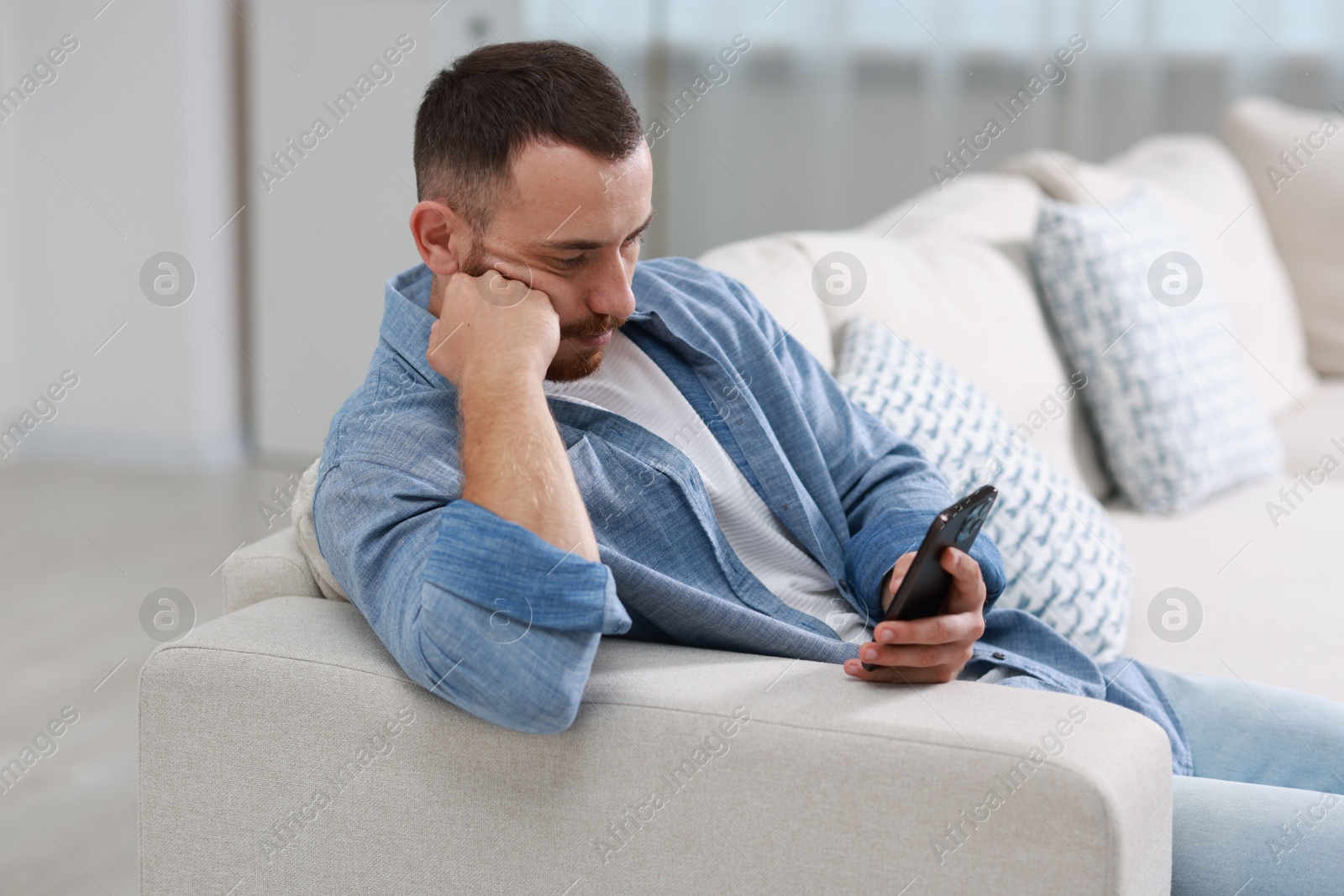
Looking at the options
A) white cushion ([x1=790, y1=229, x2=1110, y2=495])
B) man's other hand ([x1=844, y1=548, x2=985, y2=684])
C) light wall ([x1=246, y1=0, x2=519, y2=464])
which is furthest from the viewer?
light wall ([x1=246, y1=0, x2=519, y2=464])

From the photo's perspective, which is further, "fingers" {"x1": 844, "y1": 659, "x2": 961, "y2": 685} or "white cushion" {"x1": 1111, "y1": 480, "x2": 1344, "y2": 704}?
"white cushion" {"x1": 1111, "y1": 480, "x2": 1344, "y2": 704}

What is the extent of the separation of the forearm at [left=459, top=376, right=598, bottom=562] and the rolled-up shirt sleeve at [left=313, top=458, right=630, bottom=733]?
0.02 meters

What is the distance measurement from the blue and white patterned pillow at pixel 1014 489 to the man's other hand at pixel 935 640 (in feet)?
1.54

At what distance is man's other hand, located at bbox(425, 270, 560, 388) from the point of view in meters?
0.97

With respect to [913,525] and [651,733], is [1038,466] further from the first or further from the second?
[651,733]

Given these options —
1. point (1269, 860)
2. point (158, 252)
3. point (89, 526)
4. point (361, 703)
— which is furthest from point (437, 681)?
point (158, 252)

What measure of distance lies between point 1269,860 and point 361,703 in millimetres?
669

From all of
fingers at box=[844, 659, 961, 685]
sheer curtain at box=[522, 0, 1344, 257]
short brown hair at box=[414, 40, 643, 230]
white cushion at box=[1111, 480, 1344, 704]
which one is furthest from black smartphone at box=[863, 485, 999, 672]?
sheer curtain at box=[522, 0, 1344, 257]

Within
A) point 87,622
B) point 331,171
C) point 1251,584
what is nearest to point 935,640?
point 1251,584

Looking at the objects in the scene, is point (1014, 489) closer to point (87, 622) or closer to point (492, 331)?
point (492, 331)

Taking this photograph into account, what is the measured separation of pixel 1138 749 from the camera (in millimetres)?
808

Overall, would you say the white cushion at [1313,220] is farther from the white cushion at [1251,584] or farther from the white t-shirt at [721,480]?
the white t-shirt at [721,480]

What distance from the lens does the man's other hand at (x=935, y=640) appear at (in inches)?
35.0

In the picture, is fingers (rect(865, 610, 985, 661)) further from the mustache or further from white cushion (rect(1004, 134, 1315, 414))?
white cushion (rect(1004, 134, 1315, 414))
